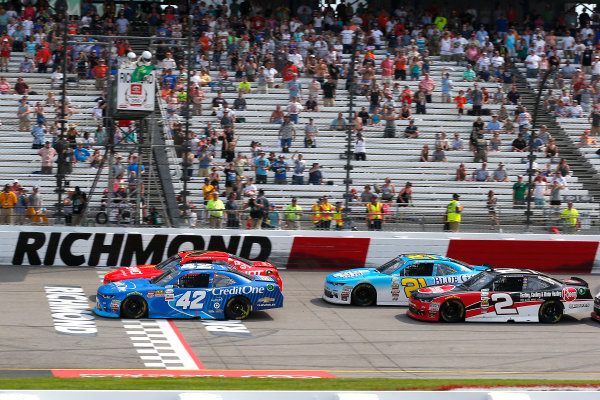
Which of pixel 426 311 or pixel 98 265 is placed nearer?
pixel 426 311

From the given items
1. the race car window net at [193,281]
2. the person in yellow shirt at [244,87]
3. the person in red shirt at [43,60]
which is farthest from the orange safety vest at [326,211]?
the person in red shirt at [43,60]

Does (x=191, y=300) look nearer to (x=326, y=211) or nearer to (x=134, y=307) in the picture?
(x=134, y=307)

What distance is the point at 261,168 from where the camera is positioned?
3008 cm

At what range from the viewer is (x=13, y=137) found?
3039 cm

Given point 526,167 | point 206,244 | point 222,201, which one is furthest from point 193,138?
point 526,167

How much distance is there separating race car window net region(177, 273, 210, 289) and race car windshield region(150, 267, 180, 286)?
8.6 inches

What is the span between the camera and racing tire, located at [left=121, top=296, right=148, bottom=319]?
20484mm

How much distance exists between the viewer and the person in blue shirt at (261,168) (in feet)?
98.5

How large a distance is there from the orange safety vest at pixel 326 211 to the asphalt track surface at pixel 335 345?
4.58 metres

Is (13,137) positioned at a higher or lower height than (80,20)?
lower

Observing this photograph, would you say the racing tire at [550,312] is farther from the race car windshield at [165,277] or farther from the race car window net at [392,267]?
the race car windshield at [165,277]

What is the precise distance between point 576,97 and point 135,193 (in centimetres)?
1738

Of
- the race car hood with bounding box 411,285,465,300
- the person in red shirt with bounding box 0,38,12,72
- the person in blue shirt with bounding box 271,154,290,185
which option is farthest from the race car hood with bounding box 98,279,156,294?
the person in red shirt with bounding box 0,38,12,72

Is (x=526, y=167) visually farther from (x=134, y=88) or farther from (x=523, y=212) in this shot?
(x=134, y=88)
